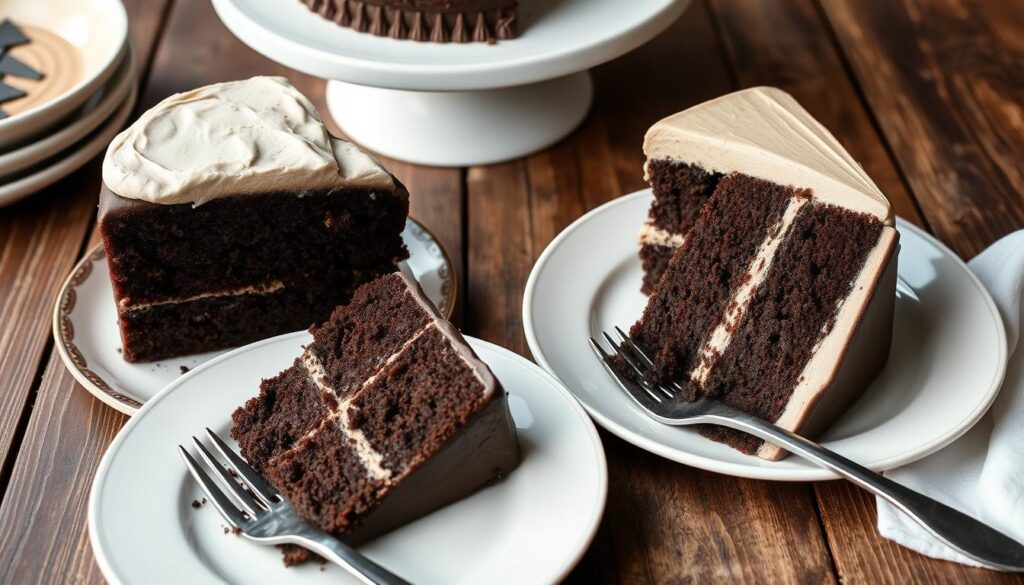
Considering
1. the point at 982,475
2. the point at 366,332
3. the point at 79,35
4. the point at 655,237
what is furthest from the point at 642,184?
the point at 79,35

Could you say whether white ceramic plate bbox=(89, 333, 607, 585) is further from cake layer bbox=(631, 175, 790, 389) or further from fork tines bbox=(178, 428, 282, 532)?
cake layer bbox=(631, 175, 790, 389)

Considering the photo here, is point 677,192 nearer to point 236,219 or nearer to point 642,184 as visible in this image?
point 642,184

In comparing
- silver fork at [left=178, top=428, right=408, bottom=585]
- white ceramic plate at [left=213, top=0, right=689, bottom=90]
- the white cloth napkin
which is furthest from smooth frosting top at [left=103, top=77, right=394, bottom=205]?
the white cloth napkin

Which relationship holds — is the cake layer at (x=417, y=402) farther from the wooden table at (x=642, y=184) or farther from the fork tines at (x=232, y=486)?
the wooden table at (x=642, y=184)

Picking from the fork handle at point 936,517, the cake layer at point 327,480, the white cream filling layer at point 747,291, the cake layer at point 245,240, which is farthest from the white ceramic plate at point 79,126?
the fork handle at point 936,517

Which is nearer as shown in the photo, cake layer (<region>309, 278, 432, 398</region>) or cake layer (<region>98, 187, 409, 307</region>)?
cake layer (<region>309, 278, 432, 398</region>)

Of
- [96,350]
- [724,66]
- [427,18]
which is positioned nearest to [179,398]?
[96,350]
